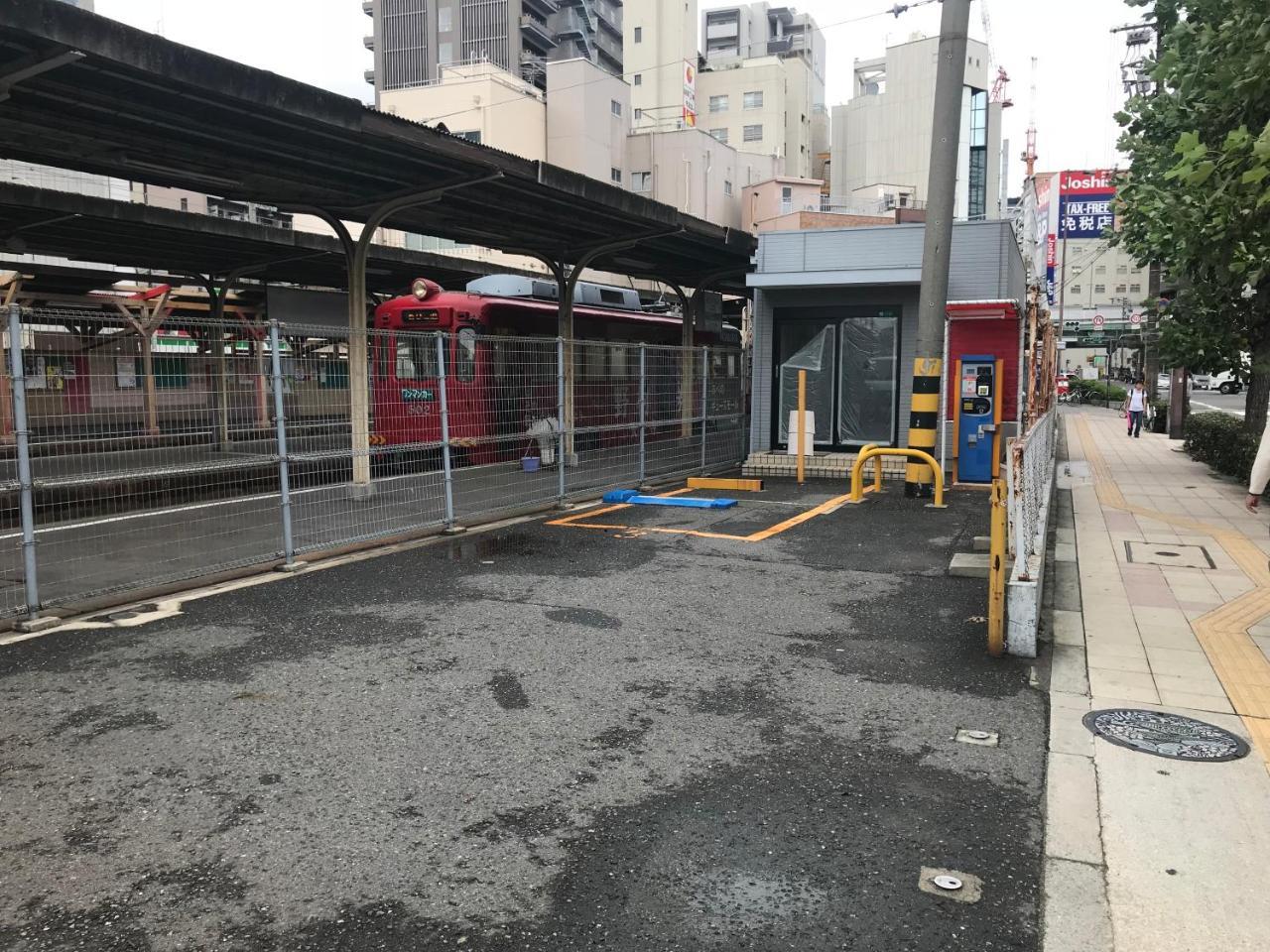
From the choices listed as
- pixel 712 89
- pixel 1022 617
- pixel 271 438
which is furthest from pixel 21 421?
pixel 712 89

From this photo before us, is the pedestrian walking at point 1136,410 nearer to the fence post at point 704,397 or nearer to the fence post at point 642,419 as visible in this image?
the fence post at point 704,397

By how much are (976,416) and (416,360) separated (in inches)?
305

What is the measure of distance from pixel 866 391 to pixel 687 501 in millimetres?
4536

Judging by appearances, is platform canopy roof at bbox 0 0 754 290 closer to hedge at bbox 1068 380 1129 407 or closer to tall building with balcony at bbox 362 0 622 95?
hedge at bbox 1068 380 1129 407

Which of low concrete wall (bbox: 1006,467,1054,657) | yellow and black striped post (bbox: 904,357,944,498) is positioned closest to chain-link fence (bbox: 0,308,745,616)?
yellow and black striped post (bbox: 904,357,944,498)

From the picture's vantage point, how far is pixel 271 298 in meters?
20.1

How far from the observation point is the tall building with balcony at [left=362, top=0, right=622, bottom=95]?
65.2 m

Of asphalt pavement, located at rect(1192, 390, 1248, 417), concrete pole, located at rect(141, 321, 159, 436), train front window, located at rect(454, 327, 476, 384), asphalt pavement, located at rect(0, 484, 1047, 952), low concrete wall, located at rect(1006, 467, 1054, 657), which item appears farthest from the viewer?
asphalt pavement, located at rect(1192, 390, 1248, 417)

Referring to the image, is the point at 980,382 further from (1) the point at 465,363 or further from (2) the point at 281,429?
(2) the point at 281,429

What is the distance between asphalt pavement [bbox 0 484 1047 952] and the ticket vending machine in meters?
6.61

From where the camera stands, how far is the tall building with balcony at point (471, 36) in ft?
214

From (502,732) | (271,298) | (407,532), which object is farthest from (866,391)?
(271,298)

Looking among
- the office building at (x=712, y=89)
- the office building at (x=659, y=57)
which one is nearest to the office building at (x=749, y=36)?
the office building at (x=712, y=89)

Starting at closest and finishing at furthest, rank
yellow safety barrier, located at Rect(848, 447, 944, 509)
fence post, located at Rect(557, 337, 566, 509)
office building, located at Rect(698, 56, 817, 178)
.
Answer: fence post, located at Rect(557, 337, 566, 509), yellow safety barrier, located at Rect(848, 447, 944, 509), office building, located at Rect(698, 56, 817, 178)
